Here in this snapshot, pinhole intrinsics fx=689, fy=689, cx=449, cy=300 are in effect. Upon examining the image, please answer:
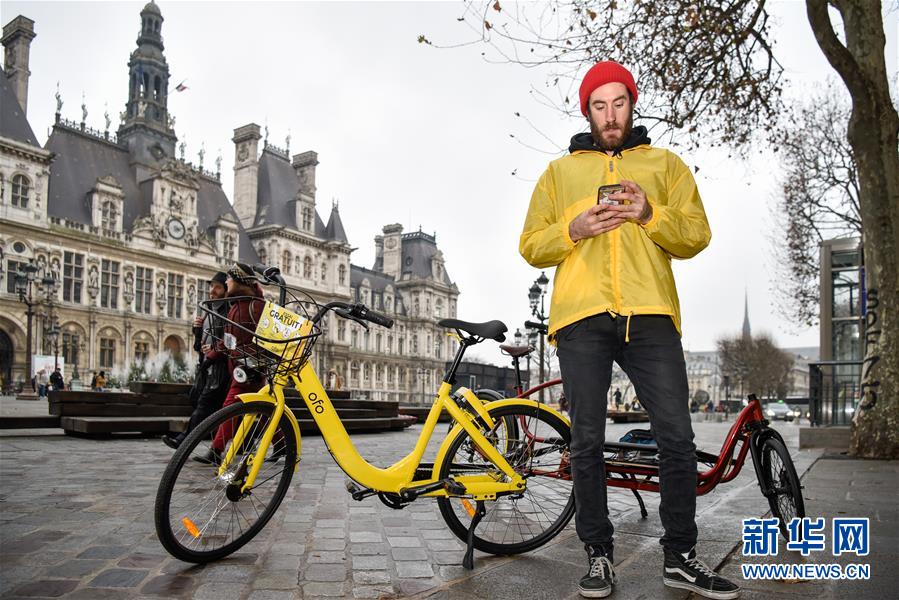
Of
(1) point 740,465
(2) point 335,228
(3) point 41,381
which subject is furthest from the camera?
(2) point 335,228

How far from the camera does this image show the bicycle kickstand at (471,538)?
3158 mm

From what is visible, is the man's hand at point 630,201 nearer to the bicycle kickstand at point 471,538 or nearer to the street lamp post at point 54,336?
the bicycle kickstand at point 471,538

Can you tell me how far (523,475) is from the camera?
142 inches

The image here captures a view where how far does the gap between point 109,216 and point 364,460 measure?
40641mm

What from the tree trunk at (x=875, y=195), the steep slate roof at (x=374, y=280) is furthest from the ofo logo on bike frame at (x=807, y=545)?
the steep slate roof at (x=374, y=280)

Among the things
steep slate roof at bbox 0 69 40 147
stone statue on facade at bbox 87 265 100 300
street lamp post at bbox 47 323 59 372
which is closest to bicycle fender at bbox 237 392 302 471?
street lamp post at bbox 47 323 59 372

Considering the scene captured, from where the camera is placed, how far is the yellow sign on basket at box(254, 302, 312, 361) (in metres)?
3.21

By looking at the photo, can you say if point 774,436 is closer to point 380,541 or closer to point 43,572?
point 380,541

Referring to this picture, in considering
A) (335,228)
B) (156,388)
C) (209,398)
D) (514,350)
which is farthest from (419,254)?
(514,350)

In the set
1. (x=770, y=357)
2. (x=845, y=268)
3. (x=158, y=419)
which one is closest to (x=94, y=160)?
(x=158, y=419)

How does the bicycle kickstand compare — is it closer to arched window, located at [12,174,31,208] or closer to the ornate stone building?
the ornate stone building

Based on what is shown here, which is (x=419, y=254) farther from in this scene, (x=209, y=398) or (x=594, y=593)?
(x=594, y=593)

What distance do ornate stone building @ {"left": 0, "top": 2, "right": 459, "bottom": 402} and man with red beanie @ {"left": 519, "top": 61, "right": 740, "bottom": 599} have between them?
22.7 meters

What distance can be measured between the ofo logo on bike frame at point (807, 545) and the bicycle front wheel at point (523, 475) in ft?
3.05
